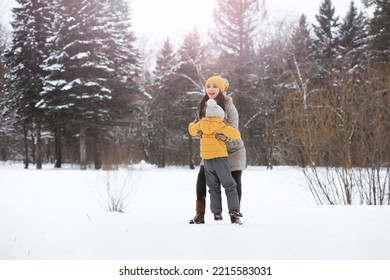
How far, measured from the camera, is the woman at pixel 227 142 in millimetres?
3369

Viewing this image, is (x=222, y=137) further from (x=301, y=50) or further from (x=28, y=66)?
(x=301, y=50)

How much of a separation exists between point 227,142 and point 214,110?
1.14ft

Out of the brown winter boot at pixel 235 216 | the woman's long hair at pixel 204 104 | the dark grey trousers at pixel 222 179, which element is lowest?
the brown winter boot at pixel 235 216

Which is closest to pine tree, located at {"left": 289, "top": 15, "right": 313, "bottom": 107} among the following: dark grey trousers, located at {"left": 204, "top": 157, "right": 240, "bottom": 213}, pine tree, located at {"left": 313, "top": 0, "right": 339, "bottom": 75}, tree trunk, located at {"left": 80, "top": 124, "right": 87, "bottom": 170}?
pine tree, located at {"left": 313, "top": 0, "right": 339, "bottom": 75}

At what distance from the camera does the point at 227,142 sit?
333 cm

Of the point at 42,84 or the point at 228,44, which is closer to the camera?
the point at 42,84

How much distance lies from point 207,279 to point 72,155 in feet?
64.7

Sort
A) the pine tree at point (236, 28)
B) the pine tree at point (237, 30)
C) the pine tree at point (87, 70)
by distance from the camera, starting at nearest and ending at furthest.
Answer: the pine tree at point (87, 70)
the pine tree at point (237, 30)
the pine tree at point (236, 28)

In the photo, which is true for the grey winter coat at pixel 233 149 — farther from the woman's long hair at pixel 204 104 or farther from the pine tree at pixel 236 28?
the pine tree at pixel 236 28

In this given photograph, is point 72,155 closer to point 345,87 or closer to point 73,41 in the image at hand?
point 73,41

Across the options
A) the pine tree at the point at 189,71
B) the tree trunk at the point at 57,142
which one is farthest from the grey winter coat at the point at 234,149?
the pine tree at the point at 189,71

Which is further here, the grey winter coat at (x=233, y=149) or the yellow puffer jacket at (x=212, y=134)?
the grey winter coat at (x=233, y=149)

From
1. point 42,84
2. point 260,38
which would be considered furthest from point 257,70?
point 42,84

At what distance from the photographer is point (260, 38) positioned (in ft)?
69.9
